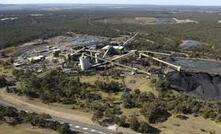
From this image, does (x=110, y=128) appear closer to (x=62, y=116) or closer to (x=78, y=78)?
(x=62, y=116)

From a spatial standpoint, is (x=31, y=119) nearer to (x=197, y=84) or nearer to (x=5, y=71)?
(x=197, y=84)

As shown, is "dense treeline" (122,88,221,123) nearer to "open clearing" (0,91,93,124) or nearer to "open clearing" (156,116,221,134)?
"open clearing" (156,116,221,134)

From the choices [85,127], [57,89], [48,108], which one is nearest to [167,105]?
[85,127]

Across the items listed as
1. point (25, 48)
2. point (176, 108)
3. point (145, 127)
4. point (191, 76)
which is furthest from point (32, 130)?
point (25, 48)

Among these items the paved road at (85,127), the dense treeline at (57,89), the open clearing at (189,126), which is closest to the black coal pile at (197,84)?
the open clearing at (189,126)

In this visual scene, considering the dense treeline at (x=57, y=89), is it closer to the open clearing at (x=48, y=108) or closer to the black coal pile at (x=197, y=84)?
the open clearing at (x=48, y=108)

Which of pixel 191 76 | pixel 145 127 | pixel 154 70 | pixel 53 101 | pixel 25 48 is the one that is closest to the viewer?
pixel 145 127

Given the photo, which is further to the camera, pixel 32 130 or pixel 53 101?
pixel 53 101
